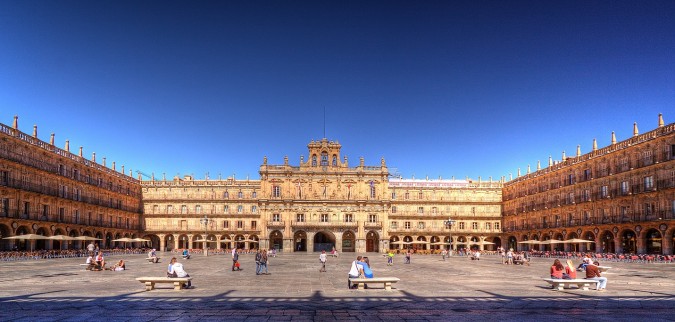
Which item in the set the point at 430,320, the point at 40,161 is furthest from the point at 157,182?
the point at 430,320

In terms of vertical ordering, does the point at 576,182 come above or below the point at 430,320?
above

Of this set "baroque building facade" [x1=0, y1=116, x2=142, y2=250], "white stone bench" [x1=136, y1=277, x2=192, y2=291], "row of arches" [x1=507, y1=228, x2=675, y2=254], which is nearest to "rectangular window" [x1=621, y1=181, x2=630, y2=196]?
"row of arches" [x1=507, y1=228, x2=675, y2=254]

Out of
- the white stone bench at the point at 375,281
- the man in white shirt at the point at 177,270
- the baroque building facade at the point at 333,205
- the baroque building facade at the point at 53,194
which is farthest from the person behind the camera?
the baroque building facade at the point at 333,205

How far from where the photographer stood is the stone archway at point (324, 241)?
3046 inches

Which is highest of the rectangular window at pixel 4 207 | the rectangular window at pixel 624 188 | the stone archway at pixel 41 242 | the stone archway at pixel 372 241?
the rectangular window at pixel 624 188

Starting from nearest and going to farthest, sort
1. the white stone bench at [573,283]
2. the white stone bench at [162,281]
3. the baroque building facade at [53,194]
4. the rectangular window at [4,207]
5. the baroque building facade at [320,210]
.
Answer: the white stone bench at [162,281]
the white stone bench at [573,283]
the rectangular window at [4,207]
the baroque building facade at [53,194]
the baroque building facade at [320,210]

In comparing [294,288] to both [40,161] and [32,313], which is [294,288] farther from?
[40,161]

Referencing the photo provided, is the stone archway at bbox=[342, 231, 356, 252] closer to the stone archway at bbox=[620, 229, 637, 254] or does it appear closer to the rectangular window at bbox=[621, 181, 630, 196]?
the stone archway at bbox=[620, 229, 637, 254]

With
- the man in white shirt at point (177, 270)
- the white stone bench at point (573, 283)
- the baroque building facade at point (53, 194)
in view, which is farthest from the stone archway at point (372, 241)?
the man in white shirt at point (177, 270)

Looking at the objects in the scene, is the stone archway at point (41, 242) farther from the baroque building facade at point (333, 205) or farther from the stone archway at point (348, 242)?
the stone archway at point (348, 242)

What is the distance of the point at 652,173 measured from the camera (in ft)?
159

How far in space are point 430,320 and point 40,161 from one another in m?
52.7

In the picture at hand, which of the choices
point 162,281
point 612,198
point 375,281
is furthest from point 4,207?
point 612,198

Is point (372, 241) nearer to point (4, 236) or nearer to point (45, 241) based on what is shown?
point (45, 241)
